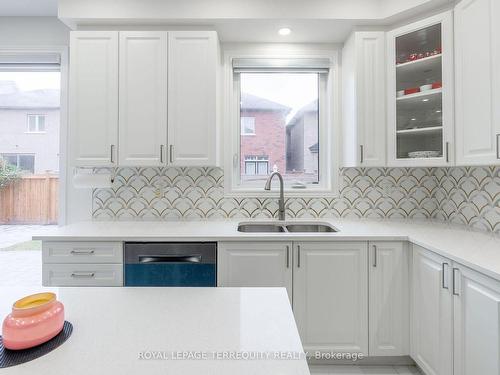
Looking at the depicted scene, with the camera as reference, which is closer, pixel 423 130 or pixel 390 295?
pixel 390 295

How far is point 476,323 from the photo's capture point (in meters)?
1.35

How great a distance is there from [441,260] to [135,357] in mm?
1576

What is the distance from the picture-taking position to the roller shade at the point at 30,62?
263cm

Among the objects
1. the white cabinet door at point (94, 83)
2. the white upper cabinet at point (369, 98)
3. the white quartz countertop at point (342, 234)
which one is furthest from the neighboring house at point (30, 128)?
the white upper cabinet at point (369, 98)

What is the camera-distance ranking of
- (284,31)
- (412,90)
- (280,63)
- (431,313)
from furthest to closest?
(280,63) → (284,31) → (412,90) → (431,313)

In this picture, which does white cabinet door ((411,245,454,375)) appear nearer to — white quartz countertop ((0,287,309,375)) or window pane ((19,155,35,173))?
white quartz countertop ((0,287,309,375))

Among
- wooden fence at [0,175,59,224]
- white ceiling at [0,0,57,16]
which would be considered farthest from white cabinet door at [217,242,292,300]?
white ceiling at [0,0,57,16]

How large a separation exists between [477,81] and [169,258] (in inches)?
85.0

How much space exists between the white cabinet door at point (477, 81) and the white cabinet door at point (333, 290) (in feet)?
2.89

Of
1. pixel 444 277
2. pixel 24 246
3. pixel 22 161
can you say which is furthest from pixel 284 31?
pixel 24 246

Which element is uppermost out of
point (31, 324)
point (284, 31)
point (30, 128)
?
point (284, 31)

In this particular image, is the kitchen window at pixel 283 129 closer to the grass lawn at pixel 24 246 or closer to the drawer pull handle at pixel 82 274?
the drawer pull handle at pixel 82 274

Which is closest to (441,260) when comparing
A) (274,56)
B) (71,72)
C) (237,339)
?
(237,339)

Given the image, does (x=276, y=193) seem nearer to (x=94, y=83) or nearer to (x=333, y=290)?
(x=333, y=290)
